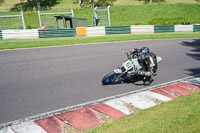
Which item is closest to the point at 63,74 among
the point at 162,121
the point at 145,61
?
the point at 145,61

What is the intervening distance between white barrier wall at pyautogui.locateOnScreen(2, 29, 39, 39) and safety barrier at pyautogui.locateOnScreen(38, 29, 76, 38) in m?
0.51

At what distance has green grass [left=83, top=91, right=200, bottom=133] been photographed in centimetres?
458

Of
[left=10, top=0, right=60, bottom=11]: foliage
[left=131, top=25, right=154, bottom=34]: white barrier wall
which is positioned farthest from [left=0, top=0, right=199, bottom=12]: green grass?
[left=131, top=25, right=154, bottom=34]: white barrier wall

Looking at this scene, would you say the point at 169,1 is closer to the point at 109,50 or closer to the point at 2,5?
the point at 2,5

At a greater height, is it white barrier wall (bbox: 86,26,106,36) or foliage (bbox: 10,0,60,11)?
foliage (bbox: 10,0,60,11)

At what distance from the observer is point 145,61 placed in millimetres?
7660

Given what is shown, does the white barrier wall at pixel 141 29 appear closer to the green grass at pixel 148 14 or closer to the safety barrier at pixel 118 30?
the safety barrier at pixel 118 30

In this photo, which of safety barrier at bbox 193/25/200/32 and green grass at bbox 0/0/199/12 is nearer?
safety barrier at bbox 193/25/200/32

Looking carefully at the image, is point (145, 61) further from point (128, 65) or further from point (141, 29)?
point (141, 29)

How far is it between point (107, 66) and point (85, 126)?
5442 mm

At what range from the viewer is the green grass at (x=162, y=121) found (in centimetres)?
458

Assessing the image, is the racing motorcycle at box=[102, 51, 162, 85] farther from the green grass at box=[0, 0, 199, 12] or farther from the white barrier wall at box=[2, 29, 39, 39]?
the green grass at box=[0, 0, 199, 12]

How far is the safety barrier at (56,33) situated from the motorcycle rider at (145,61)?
41.3ft

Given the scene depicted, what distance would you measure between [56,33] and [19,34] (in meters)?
3.14
